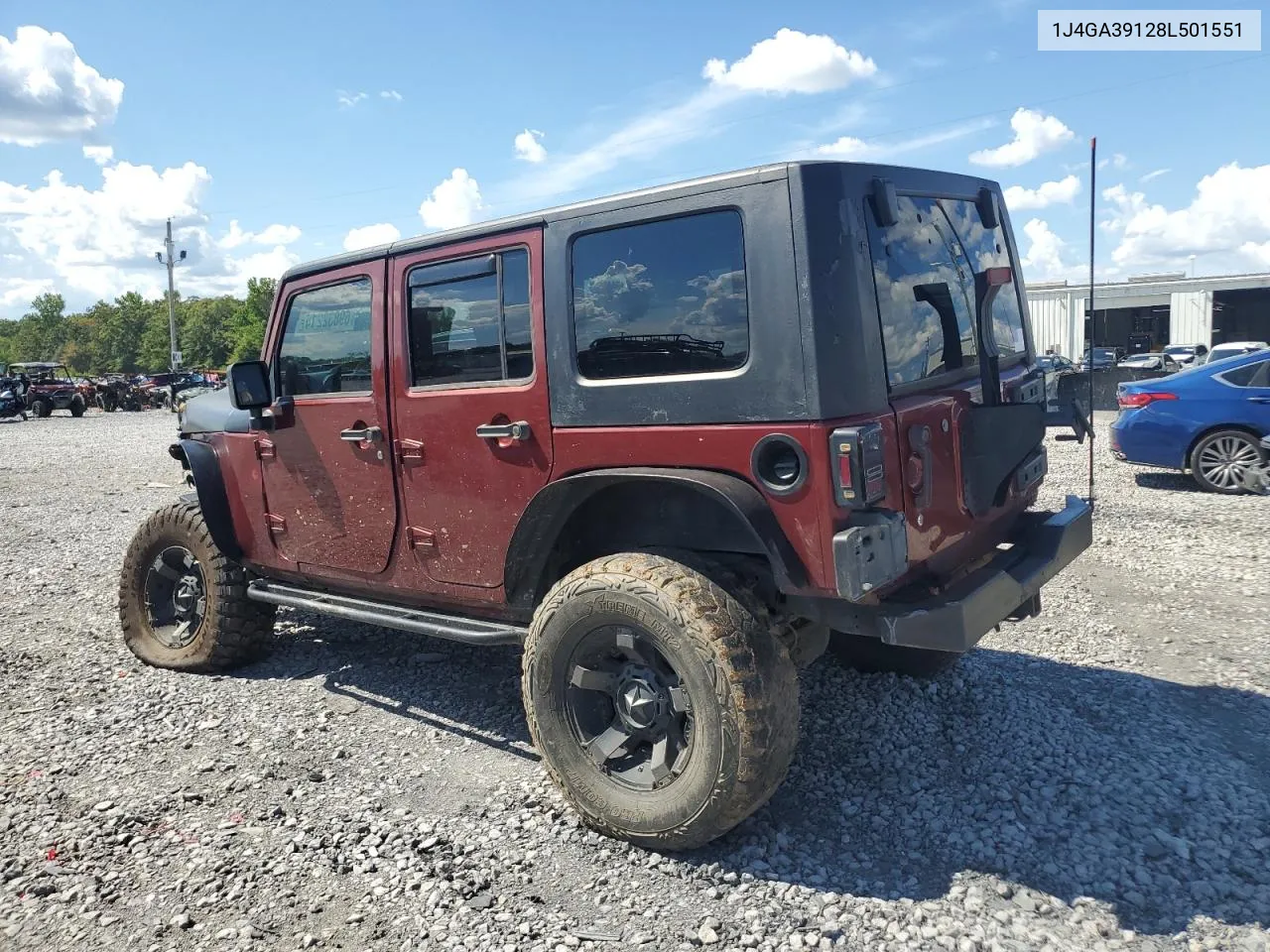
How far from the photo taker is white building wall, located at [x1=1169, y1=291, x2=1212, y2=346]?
3866cm

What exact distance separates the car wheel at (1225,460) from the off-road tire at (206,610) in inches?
342

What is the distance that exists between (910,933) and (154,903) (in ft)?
7.60

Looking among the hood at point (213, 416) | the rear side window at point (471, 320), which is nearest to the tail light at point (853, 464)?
the rear side window at point (471, 320)

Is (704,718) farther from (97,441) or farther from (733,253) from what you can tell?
(97,441)

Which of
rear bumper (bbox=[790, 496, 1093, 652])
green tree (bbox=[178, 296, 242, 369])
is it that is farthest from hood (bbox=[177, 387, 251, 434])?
green tree (bbox=[178, 296, 242, 369])

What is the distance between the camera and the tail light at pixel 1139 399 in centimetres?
934

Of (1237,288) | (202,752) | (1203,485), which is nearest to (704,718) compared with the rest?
(202,752)

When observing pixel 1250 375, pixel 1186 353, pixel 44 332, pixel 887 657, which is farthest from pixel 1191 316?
pixel 44 332

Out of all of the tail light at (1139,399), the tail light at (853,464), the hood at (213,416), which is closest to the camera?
the tail light at (853,464)

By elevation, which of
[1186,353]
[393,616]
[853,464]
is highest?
[1186,353]

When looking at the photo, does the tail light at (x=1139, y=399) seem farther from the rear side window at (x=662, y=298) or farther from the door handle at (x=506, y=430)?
the door handle at (x=506, y=430)

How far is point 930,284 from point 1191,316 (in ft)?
140

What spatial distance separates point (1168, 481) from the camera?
9.93 m

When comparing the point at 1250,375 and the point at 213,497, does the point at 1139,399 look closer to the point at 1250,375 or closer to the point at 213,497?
the point at 1250,375
